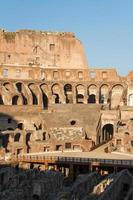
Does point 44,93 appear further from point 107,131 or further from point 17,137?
point 17,137

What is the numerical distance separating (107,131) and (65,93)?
9.79 m

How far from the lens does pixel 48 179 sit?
27922mm

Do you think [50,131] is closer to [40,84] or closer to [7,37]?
[40,84]

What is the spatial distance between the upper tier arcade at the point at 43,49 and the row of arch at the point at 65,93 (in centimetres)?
800

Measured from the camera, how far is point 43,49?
229 feet

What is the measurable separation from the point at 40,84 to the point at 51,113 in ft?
26.7

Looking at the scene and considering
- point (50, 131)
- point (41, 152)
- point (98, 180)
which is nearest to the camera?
point (98, 180)

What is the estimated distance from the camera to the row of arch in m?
59.1

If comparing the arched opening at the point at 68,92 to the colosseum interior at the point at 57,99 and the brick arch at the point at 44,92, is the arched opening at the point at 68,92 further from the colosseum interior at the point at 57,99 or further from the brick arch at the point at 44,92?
the brick arch at the point at 44,92

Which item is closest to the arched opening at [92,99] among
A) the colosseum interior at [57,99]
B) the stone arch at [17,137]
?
the colosseum interior at [57,99]

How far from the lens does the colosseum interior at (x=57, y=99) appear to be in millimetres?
46531

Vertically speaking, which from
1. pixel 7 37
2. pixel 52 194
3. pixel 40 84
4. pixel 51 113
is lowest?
pixel 52 194

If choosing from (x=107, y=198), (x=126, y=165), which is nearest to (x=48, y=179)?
(x=107, y=198)

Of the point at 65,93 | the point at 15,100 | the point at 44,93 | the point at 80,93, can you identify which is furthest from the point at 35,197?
the point at 80,93
